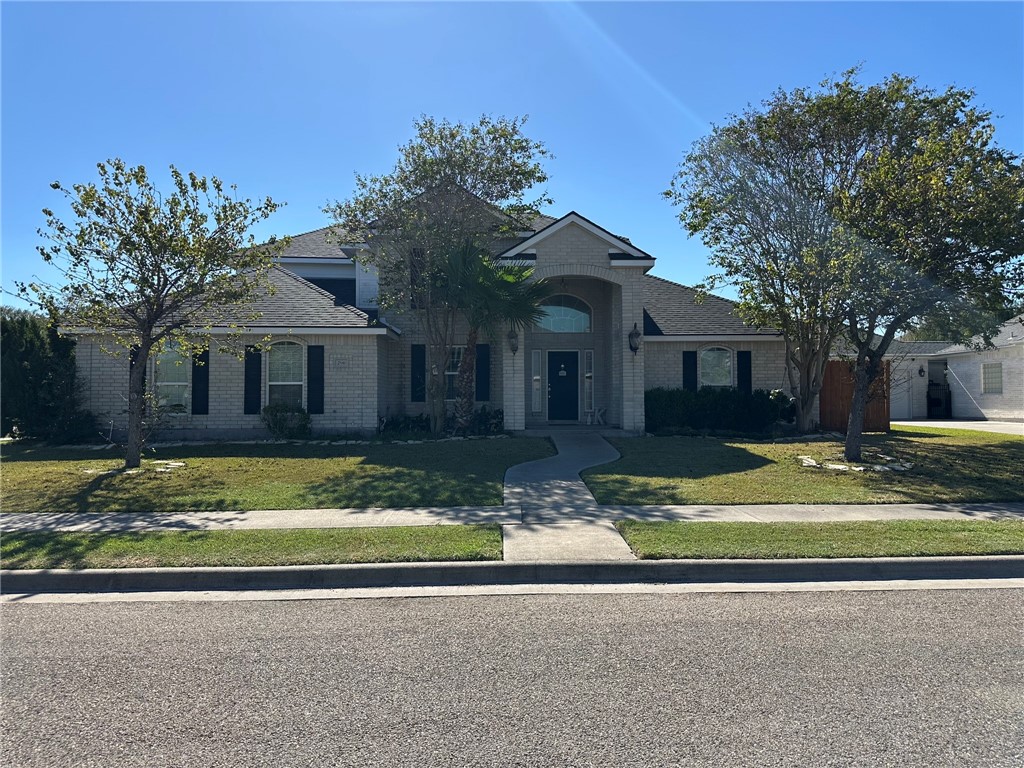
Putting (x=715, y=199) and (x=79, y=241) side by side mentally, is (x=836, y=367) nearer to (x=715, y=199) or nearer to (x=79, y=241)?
(x=715, y=199)

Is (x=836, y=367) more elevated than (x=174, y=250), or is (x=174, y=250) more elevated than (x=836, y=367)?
(x=174, y=250)

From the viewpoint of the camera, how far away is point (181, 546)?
708 centimetres

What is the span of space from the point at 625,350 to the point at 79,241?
12.6m

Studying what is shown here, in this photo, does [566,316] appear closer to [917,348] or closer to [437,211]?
[437,211]

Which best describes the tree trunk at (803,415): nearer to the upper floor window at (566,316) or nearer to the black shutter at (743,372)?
the black shutter at (743,372)

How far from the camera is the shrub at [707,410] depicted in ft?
61.2

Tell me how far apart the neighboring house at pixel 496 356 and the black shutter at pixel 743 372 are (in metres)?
0.04

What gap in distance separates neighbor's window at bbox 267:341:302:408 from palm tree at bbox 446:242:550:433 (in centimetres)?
453

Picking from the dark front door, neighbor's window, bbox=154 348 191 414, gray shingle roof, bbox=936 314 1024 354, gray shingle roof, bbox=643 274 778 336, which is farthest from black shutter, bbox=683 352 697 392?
neighbor's window, bbox=154 348 191 414

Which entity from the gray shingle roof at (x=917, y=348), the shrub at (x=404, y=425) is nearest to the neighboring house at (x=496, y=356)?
the shrub at (x=404, y=425)

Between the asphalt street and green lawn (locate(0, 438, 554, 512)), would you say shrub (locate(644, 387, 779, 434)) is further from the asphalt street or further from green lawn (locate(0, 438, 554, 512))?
the asphalt street

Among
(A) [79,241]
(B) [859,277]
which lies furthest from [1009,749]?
(A) [79,241]

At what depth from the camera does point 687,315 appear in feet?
68.9

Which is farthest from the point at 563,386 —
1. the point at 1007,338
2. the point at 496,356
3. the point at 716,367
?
the point at 1007,338
